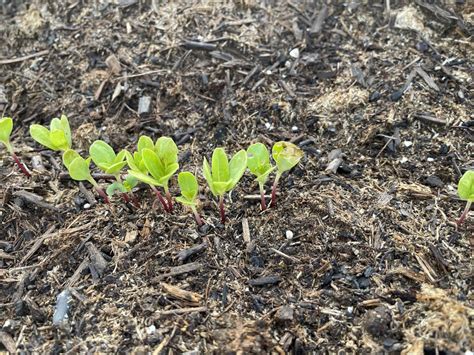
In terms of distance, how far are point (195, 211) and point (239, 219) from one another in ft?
0.72

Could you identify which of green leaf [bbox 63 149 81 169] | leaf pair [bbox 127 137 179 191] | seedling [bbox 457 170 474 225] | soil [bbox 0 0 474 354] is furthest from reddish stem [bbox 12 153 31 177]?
seedling [bbox 457 170 474 225]

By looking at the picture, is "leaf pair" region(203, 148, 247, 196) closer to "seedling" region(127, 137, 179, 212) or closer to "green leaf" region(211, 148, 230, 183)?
"green leaf" region(211, 148, 230, 183)

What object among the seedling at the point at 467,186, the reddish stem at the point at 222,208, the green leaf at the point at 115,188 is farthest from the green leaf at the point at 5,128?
the seedling at the point at 467,186

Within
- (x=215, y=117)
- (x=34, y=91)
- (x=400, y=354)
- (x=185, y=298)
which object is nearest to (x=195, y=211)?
(x=185, y=298)

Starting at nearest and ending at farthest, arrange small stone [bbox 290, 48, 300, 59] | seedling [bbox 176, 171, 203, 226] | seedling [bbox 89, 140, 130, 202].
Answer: seedling [bbox 176, 171, 203, 226] → seedling [bbox 89, 140, 130, 202] → small stone [bbox 290, 48, 300, 59]

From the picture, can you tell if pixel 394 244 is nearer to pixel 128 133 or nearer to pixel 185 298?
pixel 185 298

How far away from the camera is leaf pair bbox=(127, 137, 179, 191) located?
1.96 m

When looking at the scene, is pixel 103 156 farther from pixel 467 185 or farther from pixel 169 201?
pixel 467 185

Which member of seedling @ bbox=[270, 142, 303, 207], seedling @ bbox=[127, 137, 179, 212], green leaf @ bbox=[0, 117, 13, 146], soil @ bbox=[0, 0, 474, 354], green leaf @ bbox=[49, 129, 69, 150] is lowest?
soil @ bbox=[0, 0, 474, 354]

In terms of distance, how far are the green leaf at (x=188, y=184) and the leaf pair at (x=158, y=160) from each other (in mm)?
45

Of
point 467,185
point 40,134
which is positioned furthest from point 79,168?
point 467,185

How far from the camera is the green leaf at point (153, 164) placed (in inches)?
76.9

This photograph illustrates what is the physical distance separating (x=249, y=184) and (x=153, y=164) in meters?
0.53

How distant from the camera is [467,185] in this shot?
6.27 ft
